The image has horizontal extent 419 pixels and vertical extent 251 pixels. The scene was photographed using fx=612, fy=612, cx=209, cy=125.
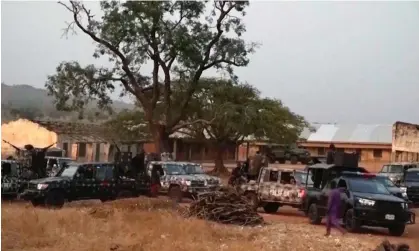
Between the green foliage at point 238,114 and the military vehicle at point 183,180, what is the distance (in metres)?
11.1

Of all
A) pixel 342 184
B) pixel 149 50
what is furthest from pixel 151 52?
pixel 342 184

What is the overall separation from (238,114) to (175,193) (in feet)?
43.4

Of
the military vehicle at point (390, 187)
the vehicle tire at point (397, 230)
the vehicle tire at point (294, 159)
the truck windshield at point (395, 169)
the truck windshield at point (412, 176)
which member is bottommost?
the vehicle tire at point (397, 230)

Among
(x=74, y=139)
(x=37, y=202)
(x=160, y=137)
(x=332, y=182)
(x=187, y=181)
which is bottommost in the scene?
(x=37, y=202)

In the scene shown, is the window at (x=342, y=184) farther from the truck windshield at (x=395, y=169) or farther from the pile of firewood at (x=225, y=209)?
the truck windshield at (x=395, y=169)

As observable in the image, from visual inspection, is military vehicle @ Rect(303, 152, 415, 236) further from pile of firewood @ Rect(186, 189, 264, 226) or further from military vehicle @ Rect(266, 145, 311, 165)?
military vehicle @ Rect(266, 145, 311, 165)

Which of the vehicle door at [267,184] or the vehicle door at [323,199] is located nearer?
the vehicle door at [323,199]

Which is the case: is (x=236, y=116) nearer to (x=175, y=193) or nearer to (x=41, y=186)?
(x=175, y=193)

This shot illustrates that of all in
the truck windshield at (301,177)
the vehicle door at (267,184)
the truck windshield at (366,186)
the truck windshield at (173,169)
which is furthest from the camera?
the truck windshield at (173,169)

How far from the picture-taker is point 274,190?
21.0 meters

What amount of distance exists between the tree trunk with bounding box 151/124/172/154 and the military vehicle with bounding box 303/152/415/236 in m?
17.7

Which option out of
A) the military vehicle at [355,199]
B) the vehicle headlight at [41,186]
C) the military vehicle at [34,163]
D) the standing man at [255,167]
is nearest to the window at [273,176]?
the military vehicle at [355,199]

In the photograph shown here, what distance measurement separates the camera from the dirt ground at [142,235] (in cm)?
1165

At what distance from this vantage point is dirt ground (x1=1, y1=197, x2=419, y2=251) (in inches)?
459
